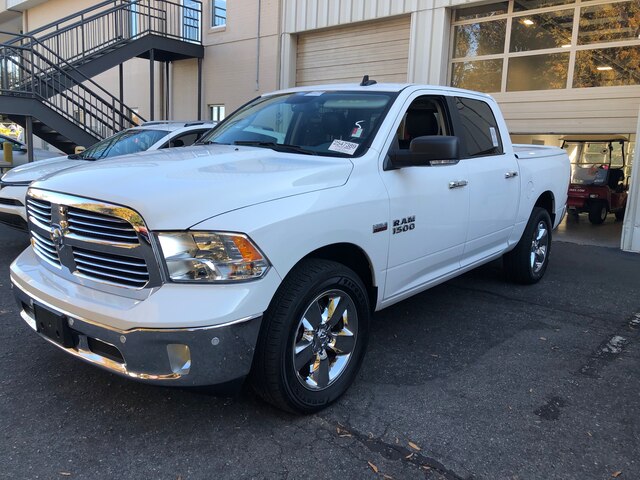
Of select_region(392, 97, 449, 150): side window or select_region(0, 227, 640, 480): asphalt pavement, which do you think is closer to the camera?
select_region(0, 227, 640, 480): asphalt pavement

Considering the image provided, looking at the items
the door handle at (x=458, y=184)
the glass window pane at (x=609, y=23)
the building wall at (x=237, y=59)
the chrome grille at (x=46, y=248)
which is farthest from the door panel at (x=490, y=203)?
the building wall at (x=237, y=59)

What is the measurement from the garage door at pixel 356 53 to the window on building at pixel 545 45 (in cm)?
119

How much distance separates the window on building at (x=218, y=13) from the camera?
1474cm

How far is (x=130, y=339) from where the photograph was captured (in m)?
2.50

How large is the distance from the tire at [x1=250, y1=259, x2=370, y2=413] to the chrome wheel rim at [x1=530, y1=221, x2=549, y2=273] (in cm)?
322

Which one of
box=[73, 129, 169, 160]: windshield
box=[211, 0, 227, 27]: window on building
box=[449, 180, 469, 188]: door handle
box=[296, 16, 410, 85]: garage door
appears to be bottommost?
box=[449, 180, 469, 188]: door handle

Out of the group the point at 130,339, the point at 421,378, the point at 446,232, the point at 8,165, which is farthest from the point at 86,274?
the point at 8,165

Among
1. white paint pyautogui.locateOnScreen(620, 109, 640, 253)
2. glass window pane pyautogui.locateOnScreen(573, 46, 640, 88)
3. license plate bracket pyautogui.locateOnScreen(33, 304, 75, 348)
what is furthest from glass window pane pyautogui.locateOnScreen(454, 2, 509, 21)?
license plate bracket pyautogui.locateOnScreen(33, 304, 75, 348)

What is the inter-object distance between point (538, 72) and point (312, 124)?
7.43 metres

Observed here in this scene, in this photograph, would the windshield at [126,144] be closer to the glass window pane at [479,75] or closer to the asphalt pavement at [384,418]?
the asphalt pavement at [384,418]

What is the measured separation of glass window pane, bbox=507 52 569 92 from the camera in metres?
9.55

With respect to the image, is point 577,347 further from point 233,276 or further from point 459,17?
point 459,17

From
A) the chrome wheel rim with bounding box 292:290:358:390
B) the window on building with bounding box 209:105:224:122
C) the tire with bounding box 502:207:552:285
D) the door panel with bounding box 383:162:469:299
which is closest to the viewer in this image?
the chrome wheel rim with bounding box 292:290:358:390

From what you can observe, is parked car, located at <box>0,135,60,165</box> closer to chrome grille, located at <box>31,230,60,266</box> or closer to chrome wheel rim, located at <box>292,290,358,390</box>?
chrome grille, located at <box>31,230,60,266</box>
